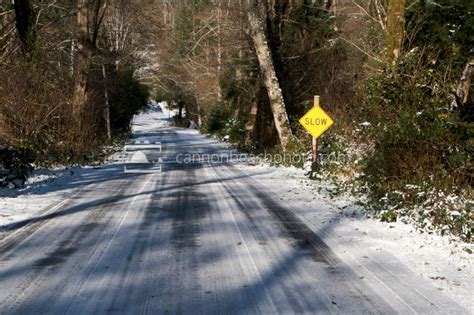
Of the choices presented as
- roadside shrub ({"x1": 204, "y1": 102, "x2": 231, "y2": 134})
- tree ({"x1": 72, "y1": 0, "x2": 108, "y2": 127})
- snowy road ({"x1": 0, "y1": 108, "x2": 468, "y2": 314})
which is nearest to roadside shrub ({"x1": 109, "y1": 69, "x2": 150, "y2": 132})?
roadside shrub ({"x1": 204, "y1": 102, "x2": 231, "y2": 134})

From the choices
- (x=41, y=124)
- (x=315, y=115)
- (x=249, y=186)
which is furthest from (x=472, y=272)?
(x=41, y=124)

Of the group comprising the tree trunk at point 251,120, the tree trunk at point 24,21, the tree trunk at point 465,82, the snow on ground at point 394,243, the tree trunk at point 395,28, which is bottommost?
the snow on ground at point 394,243

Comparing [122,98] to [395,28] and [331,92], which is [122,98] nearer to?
[331,92]

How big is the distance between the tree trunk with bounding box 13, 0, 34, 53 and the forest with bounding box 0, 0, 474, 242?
4 centimetres

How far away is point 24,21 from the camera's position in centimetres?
1680

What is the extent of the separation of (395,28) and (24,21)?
12.5 metres

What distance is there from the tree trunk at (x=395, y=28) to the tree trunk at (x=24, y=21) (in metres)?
11.7

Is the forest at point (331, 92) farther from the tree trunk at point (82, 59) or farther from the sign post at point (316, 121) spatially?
the sign post at point (316, 121)

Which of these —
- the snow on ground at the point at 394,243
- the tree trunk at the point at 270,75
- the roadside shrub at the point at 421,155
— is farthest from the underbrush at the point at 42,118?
the roadside shrub at the point at 421,155

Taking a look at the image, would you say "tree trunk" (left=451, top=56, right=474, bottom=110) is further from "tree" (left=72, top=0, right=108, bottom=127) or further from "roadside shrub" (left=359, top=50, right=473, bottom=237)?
"tree" (left=72, top=0, right=108, bottom=127)

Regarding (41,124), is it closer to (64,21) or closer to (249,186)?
(249,186)

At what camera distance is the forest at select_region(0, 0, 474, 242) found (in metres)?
8.23

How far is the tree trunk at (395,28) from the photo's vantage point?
1252 centimetres

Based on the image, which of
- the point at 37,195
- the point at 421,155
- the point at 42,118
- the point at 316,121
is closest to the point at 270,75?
the point at 316,121
